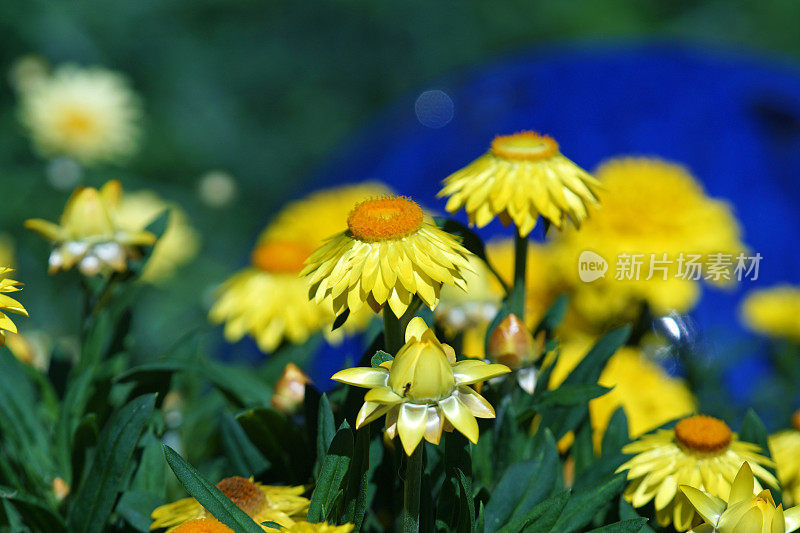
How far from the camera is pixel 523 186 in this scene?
3.39ft

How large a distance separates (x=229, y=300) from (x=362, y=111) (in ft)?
10.0

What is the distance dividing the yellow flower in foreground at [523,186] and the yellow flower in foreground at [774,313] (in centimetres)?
105

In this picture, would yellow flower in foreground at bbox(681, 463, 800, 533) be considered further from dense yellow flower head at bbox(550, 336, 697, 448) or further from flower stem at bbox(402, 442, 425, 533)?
dense yellow flower head at bbox(550, 336, 697, 448)

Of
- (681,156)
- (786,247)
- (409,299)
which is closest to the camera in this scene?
(409,299)

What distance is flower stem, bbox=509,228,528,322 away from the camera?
105cm

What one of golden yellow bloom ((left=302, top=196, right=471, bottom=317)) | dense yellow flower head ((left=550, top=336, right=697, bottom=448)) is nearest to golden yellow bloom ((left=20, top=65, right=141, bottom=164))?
dense yellow flower head ((left=550, top=336, right=697, bottom=448))

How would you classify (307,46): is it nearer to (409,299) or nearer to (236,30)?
(236,30)

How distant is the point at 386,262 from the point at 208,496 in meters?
0.27

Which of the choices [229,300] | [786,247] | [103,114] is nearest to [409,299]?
[229,300]

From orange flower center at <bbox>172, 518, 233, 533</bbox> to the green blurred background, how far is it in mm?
2936

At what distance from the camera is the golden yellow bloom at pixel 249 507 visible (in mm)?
907

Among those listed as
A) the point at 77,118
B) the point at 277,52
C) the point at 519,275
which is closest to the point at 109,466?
the point at 519,275

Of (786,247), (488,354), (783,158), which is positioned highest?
(488,354)

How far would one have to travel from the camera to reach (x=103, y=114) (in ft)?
9.86
